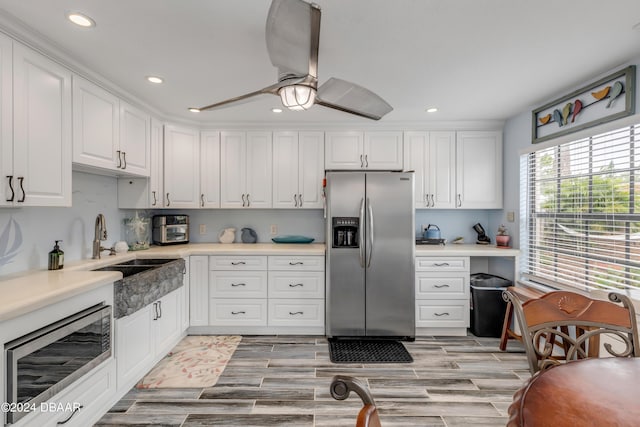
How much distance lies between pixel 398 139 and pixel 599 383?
3054 millimetres

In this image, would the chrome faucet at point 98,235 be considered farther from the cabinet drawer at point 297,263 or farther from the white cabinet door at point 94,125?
the cabinet drawer at point 297,263

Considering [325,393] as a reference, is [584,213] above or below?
above

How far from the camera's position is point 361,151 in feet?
12.1

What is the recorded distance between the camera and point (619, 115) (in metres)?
2.24

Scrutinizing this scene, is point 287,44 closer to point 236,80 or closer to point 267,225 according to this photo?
point 236,80

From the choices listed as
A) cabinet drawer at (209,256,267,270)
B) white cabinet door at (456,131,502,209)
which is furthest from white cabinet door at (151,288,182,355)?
white cabinet door at (456,131,502,209)

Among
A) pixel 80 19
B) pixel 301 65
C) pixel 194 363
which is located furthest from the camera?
pixel 194 363

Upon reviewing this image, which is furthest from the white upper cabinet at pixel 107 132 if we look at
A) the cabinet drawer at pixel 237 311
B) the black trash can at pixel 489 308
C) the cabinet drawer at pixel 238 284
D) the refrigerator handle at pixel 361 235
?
the black trash can at pixel 489 308

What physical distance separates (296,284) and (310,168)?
1.36 m

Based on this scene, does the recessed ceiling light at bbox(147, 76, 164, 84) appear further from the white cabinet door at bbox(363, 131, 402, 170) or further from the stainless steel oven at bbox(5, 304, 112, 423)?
the white cabinet door at bbox(363, 131, 402, 170)

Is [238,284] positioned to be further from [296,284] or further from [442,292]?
[442,292]

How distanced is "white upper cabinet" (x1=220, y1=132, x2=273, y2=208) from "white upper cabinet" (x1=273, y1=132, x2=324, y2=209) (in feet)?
0.34

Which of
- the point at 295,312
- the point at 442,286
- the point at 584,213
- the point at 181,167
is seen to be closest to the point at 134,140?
the point at 181,167

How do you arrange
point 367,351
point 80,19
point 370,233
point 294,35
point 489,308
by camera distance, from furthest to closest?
point 489,308 → point 370,233 → point 367,351 → point 80,19 → point 294,35
